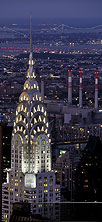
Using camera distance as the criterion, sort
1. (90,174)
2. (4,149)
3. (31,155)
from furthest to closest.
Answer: (90,174)
(4,149)
(31,155)

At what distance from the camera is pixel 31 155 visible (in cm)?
2797

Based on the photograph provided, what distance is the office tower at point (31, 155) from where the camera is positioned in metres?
27.8

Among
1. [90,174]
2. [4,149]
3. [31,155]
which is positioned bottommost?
[90,174]

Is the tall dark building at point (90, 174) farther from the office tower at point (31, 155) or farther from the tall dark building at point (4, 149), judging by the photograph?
the office tower at point (31, 155)

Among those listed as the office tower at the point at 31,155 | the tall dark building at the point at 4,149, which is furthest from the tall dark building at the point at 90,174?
the office tower at the point at 31,155

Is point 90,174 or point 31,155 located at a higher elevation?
point 31,155

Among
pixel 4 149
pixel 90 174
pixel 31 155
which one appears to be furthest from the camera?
pixel 90 174

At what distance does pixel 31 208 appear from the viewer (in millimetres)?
26562

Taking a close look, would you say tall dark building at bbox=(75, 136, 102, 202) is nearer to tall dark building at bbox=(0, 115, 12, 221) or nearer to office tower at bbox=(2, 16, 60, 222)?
tall dark building at bbox=(0, 115, 12, 221)

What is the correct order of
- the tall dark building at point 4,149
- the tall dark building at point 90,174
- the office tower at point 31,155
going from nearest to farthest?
1. the office tower at point 31,155
2. the tall dark building at point 4,149
3. the tall dark building at point 90,174

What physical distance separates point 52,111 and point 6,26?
37.3m

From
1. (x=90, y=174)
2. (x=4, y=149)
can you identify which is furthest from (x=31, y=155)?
(x=90, y=174)

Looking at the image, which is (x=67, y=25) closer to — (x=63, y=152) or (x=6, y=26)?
(x=6, y=26)

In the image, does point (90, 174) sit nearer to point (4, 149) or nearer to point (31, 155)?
point (4, 149)
